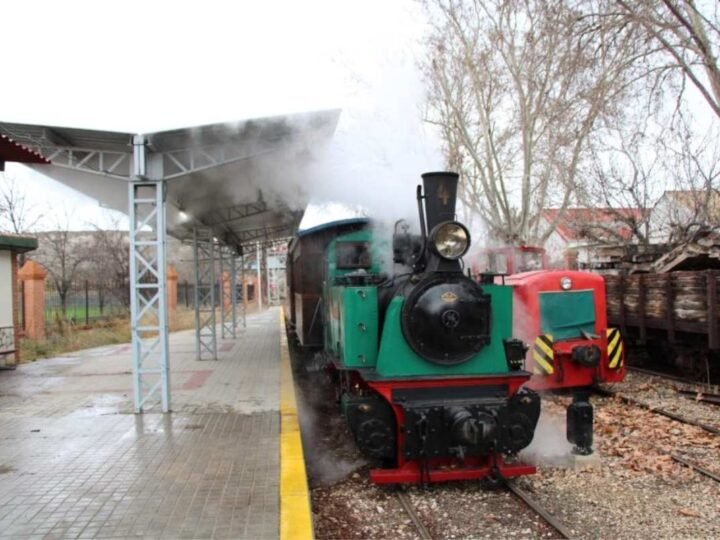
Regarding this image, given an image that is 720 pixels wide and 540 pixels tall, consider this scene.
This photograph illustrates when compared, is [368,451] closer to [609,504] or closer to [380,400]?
[380,400]

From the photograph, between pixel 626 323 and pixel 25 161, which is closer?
pixel 25 161

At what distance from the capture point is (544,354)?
8188mm

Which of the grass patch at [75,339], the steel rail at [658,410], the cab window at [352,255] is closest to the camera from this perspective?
the steel rail at [658,410]

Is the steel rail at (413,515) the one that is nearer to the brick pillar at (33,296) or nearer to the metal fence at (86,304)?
the brick pillar at (33,296)

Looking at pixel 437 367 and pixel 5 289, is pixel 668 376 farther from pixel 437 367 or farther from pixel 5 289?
pixel 5 289

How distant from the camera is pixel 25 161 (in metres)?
5.90

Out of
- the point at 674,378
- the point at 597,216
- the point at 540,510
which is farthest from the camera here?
the point at 597,216

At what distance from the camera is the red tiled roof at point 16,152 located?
17.1 ft

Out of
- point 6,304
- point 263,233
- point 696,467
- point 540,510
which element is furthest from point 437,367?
point 263,233

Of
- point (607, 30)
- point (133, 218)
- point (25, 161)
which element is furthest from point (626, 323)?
point (25, 161)

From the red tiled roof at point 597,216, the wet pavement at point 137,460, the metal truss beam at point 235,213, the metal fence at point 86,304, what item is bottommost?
the wet pavement at point 137,460

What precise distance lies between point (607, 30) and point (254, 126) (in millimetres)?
7021

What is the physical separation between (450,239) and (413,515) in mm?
2247

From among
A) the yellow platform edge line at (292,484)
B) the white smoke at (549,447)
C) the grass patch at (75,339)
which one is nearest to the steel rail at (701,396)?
the white smoke at (549,447)
